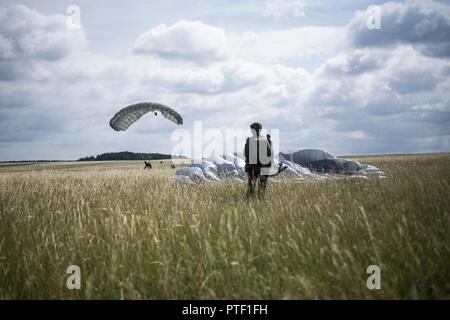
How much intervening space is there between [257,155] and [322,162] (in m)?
8.91

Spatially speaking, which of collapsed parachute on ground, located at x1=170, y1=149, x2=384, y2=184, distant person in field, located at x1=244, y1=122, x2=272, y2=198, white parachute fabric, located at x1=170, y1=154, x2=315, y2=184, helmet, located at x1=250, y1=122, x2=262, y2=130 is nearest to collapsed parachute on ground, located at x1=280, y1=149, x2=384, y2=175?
collapsed parachute on ground, located at x1=170, y1=149, x2=384, y2=184

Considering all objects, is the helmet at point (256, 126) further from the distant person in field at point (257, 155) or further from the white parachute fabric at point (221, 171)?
the white parachute fabric at point (221, 171)

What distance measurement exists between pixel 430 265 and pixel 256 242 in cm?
164

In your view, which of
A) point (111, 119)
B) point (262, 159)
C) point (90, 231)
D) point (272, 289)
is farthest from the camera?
point (111, 119)

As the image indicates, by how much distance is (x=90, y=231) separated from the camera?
17.4 feet

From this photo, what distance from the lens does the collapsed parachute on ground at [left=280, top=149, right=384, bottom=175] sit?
15.7 metres

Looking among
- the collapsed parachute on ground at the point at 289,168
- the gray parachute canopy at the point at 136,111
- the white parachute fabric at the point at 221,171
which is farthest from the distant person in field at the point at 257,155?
the gray parachute canopy at the point at 136,111

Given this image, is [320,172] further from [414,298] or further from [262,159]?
[414,298]

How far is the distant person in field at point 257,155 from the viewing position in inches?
332

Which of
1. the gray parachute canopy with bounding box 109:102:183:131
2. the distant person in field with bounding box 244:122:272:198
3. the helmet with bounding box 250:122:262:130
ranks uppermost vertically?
the gray parachute canopy with bounding box 109:102:183:131

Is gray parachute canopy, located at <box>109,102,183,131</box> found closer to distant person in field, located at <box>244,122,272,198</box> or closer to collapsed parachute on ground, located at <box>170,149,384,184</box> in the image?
collapsed parachute on ground, located at <box>170,149,384,184</box>

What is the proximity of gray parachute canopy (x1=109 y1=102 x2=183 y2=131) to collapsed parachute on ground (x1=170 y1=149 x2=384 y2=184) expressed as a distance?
945 cm

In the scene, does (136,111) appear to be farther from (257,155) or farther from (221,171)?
(257,155)
